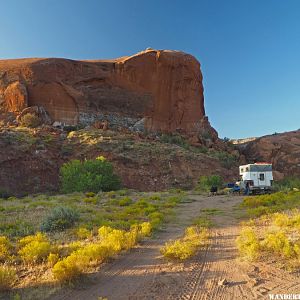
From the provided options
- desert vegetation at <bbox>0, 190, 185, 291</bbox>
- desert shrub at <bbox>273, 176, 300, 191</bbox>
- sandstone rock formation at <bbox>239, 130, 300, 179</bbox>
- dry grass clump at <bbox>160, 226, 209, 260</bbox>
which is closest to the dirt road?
dry grass clump at <bbox>160, 226, 209, 260</bbox>

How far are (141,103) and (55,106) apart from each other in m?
13.8

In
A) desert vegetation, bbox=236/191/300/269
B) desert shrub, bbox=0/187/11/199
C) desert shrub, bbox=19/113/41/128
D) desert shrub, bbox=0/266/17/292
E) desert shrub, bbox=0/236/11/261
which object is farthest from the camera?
desert shrub, bbox=19/113/41/128

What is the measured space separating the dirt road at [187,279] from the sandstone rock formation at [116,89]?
43913 mm

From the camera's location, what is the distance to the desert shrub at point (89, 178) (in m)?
29.1

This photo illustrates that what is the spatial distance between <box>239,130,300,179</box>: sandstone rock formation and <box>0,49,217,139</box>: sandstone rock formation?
7.45 meters

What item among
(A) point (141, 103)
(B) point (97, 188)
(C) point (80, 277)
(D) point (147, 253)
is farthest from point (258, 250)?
(A) point (141, 103)

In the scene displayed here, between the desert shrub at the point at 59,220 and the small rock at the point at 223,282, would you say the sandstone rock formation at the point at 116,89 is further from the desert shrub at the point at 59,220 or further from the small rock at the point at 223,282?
the small rock at the point at 223,282

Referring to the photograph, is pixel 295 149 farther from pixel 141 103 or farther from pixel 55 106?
pixel 55 106

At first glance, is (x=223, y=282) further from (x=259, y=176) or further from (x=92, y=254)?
(x=259, y=176)

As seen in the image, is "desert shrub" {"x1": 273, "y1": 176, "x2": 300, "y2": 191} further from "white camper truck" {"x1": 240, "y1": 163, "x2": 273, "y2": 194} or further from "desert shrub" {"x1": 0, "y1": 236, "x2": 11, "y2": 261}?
"desert shrub" {"x1": 0, "y1": 236, "x2": 11, "y2": 261}

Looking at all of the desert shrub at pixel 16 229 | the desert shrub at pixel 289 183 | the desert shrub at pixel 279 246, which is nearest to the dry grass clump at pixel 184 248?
the desert shrub at pixel 279 246

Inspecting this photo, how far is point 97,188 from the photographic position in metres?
29.2

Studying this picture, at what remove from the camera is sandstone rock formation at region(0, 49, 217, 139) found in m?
49.3

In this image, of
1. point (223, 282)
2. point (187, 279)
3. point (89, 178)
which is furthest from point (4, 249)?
point (89, 178)
